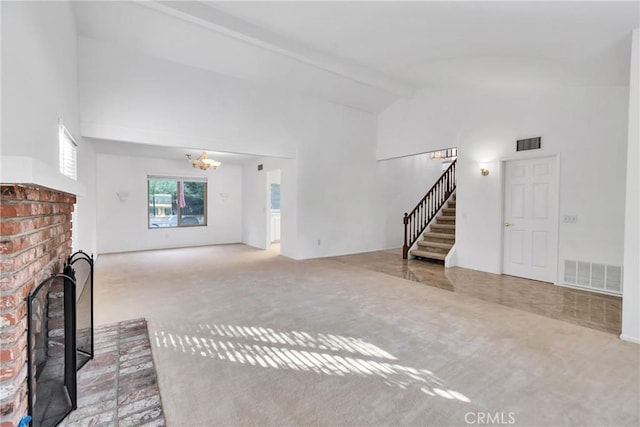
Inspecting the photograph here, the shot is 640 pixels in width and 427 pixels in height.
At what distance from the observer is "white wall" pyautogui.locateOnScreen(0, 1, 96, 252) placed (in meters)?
1.64

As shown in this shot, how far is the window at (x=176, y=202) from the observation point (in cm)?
880

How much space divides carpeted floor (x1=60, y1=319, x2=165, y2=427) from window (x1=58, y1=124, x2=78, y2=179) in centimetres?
195

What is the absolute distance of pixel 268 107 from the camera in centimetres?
658

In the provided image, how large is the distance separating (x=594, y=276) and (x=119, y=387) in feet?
19.6

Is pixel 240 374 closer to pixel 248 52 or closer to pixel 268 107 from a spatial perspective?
pixel 248 52

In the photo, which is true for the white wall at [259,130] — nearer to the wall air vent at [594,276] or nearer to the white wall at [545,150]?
the white wall at [545,150]

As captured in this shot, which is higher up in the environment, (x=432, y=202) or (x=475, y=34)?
(x=475, y=34)

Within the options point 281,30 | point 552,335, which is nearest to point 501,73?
point 281,30

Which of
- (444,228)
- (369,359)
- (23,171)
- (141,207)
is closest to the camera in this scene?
(23,171)

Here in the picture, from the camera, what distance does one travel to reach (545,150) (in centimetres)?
512

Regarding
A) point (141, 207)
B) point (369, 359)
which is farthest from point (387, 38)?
point (141, 207)

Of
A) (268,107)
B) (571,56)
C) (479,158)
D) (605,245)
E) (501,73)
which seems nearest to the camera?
(571,56)

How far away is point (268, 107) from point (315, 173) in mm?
1811

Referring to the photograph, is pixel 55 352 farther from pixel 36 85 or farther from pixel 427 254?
pixel 427 254
